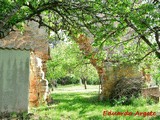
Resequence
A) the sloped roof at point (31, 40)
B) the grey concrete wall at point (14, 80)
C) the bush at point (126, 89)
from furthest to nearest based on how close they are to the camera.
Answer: the sloped roof at point (31, 40), the bush at point (126, 89), the grey concrete wall at point (14, 80)

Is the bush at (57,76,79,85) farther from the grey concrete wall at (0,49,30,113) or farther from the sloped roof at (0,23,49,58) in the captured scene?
the grey concrete wall at (0,49,30,113)

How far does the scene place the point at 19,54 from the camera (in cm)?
1160

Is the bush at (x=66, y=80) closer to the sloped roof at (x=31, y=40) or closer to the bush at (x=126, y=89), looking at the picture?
the sloped roof at (x=31, y=40)

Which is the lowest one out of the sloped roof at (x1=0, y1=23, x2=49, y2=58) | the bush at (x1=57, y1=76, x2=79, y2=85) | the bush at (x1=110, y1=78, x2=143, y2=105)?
the bush at (x1=110, y1=78, x2=143, y2=105)

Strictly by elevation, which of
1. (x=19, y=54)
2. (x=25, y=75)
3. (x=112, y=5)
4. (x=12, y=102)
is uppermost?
(x=112, y=5)

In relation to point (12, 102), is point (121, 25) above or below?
above

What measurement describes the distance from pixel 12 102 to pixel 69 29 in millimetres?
3852

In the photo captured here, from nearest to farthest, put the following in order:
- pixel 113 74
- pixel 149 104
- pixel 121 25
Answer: pixel 121 25 < pixel 149 104 < pixel 113 74

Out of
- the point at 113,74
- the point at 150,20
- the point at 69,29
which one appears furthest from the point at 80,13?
the point at 113,74

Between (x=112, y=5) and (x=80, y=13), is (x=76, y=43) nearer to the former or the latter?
(x=80, y=13)

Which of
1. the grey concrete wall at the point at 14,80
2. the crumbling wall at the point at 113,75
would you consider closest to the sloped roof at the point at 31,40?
the grey concrete wall at the point at 14,80

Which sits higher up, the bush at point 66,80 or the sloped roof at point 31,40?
the sloped roof at point 31,40

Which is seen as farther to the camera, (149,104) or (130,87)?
(130,87)

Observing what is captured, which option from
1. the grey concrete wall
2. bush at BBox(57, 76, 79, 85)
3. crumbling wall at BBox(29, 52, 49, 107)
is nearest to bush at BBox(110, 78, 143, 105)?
crumbling wall at BBox(29, 52, 49, 107)
